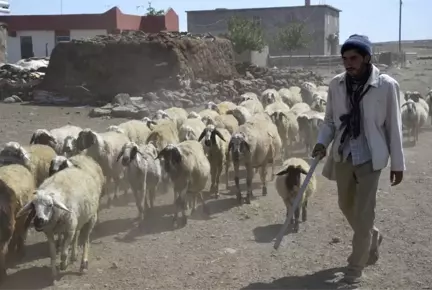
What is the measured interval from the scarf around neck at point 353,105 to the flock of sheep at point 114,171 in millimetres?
2388

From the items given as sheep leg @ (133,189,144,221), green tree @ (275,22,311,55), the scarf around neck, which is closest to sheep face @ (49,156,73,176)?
sheep leg @ (133,189,144,221)

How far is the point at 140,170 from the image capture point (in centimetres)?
900

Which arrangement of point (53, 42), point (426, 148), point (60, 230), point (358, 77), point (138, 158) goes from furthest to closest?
point (53, 42) → point (426, 148) → point (138, 158) → point (60, 230) → point (358, 77)

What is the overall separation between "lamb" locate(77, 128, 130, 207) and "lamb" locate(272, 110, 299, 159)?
467 cm

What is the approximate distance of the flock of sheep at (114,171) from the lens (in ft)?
22.4

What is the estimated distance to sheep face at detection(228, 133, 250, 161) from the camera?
33.8 feet

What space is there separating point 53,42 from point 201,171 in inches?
1528

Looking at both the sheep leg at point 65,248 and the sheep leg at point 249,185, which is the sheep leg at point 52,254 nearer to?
the sheep leg at point 65,248

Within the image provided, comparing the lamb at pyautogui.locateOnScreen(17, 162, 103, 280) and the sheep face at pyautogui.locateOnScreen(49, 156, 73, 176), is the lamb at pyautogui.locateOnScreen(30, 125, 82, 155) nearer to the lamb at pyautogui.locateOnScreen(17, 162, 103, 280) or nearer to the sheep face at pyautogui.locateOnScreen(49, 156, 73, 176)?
the sheep face at pyautogui.locateOnScreen(49, 156, 73, 176)

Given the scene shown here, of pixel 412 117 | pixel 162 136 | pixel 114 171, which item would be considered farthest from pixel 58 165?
pixel 412 117

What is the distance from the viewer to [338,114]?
6215mm

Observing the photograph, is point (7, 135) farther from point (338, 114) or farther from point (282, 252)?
point (338, 114)

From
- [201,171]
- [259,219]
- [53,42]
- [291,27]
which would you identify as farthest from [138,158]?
[291,27]

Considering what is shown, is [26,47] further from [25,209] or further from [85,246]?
[25,209]
